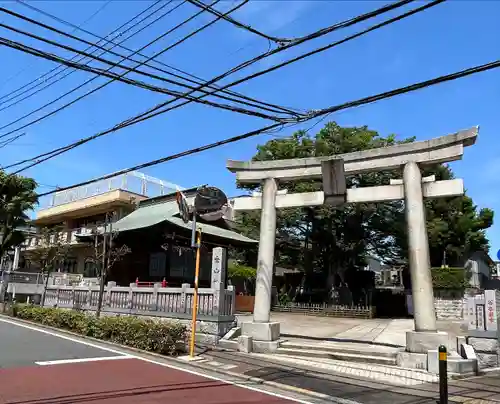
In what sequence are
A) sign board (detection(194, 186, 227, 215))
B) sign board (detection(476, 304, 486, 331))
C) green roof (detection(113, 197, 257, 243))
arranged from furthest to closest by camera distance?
green roof (detection(113, 197, 257, 243)), sign board (detection(194, 186, 227, 215)), sign board (detection(476, 304, 486, 331))

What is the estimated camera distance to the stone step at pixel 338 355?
12.3 m

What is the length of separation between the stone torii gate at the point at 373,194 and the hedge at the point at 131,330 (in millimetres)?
2353

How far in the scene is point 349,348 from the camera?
13359mm

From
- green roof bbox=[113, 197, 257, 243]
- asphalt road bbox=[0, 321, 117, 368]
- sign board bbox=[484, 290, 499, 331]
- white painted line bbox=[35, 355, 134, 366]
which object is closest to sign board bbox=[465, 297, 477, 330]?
sign board bbox=[484, 290, 499, 331]

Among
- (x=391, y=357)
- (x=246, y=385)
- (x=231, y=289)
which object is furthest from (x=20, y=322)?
(x=391, y=357)

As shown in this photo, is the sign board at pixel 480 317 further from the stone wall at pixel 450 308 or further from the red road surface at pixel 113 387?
the stone wall at pixel 450 308

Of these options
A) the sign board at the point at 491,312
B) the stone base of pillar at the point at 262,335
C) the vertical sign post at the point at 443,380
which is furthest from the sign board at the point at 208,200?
the sign board at the point at 491,312

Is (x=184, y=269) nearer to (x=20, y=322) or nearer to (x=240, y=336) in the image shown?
(x=20, y=322)

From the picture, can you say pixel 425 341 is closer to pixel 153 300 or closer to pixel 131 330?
pixel 131 330

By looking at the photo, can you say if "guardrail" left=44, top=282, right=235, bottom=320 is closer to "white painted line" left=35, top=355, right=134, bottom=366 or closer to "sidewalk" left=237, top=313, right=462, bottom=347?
A: "sidewalk" left=237, top=313, right=462, bottom=347

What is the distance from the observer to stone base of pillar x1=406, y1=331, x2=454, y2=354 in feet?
38.7

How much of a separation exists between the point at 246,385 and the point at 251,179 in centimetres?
770

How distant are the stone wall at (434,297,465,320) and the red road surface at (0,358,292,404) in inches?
875

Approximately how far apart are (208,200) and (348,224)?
15697 millimetres
